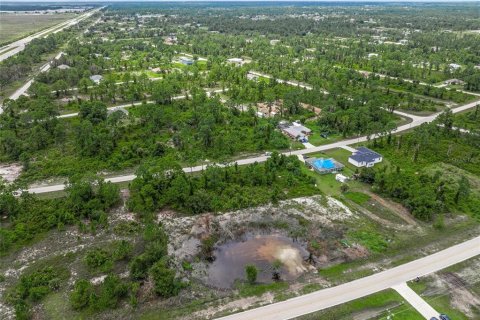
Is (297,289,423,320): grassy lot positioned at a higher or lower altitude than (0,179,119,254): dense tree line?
lower

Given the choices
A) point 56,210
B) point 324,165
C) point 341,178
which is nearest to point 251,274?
point 341,178

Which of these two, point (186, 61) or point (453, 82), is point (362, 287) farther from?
point (186, 61)

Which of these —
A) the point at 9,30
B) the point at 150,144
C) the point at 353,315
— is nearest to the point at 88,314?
the point at 353,315

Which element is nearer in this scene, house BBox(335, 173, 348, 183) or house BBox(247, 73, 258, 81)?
house BBox(335, 173, 348, 183)

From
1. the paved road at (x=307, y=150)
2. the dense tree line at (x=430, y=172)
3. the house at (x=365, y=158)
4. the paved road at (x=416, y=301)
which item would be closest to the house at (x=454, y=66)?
the paved road at (x=307, y=150)

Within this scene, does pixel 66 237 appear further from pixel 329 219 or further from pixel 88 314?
pixel 329 219

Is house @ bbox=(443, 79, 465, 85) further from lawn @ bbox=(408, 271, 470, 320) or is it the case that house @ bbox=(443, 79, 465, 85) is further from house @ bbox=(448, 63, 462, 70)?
lawn @ bbox=(408, 271, 470, 320)

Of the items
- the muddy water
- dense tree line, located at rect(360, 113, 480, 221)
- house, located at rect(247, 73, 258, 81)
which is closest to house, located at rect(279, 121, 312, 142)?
dense tree line, located at rect(360, 113, 480, 221)
